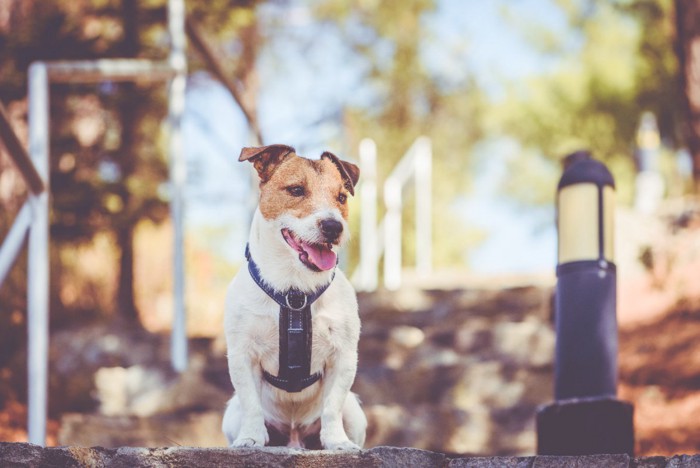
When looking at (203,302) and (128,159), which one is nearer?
(128,159)

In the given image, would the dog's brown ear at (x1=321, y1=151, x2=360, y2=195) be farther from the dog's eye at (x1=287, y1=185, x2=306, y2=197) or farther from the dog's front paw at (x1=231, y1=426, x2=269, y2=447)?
the dog's front paw at (x1=231, y1=426, x2=269, y2=447)

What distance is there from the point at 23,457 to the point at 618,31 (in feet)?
59.5

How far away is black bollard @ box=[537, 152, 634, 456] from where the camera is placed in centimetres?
319

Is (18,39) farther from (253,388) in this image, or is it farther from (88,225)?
(253,388)

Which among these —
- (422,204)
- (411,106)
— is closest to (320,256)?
(422,204)

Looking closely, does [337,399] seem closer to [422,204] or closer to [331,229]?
[331,229]

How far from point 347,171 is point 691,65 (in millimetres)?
6930

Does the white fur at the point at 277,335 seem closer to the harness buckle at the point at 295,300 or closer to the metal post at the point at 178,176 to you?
the harness buckle at the point at 295,300

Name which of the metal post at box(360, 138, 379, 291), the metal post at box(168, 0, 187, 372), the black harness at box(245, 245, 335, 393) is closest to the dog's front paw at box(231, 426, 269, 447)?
the black harness at box(245, 245, 335, 393)

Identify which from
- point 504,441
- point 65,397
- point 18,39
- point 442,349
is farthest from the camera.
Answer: point 442,349

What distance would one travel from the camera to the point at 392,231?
906 centimetres

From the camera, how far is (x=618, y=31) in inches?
730

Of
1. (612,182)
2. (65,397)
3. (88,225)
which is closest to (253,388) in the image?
(612,182)

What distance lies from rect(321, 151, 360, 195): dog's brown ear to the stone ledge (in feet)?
2.22
